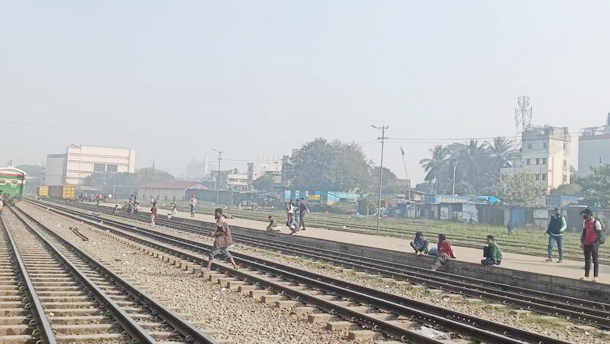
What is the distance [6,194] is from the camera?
165ft

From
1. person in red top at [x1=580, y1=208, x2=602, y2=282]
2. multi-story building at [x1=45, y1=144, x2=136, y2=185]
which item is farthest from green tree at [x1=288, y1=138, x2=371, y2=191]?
person in red top at [x1=580, y1=208, x2=602, y2=282]

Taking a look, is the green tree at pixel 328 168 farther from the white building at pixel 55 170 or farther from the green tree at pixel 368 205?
the white building at pixel 55 170

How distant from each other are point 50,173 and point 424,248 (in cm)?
19435

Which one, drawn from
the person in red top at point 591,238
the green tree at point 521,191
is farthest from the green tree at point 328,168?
the person in red top at point 591,238

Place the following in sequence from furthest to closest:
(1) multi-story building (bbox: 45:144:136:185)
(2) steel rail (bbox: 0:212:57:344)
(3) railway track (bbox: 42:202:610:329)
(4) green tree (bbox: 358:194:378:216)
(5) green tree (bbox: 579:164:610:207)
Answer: (1) multi-story building (bbox: 45:144:136:185) → (4) green tree (bbox: 358:194:378:216) → (5) green tree (bbox: 579:164:610:207) → (3) railway track (bbox: 42:202:610:329) → (2) steel rail (bbox: 0:212:57:344)

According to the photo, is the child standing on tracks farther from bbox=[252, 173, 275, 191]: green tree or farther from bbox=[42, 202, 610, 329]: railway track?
bbox=[252, 173, 275, 191]: green tree

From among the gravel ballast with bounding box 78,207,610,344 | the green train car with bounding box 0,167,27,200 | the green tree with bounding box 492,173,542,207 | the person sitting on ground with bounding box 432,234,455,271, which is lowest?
the gravel ballast with bounding box 78,207,610,344

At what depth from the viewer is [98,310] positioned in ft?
33.2

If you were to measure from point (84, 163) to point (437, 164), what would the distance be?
378 feet

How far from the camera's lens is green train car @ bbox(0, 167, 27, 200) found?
50125mm

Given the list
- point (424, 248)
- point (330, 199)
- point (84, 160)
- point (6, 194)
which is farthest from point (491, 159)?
point (84, 160)

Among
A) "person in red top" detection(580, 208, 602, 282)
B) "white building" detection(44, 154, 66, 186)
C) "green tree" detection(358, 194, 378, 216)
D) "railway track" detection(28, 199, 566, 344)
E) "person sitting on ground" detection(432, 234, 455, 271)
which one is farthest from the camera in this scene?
"white building" detection(44, 154, 66, 186)

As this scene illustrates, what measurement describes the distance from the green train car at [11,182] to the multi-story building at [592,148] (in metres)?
87.8

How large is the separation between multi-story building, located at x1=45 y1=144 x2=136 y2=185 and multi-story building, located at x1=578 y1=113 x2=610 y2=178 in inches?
4844
